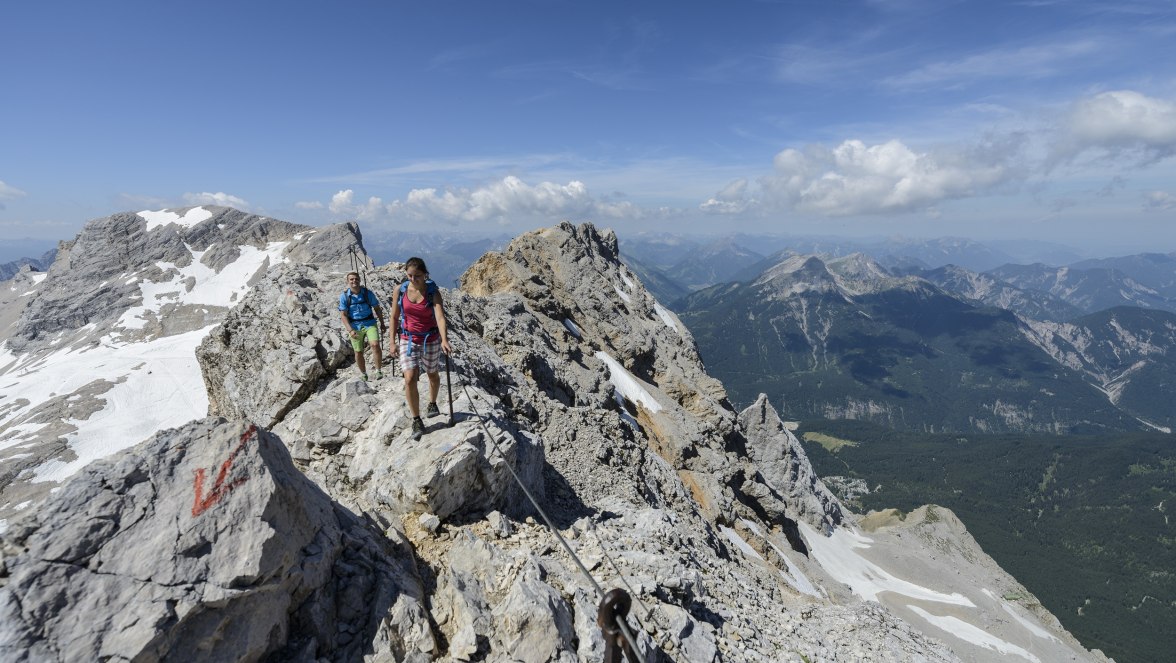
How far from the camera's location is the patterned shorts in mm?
11766

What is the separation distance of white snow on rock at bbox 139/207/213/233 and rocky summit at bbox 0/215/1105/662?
176558 mm

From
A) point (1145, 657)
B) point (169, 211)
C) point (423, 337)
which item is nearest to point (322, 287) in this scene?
point (423, 337)

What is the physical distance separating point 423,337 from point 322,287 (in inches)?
418

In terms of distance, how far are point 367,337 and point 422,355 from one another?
4256 millimetres

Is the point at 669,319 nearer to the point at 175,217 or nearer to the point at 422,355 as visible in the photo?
the point at 422,355

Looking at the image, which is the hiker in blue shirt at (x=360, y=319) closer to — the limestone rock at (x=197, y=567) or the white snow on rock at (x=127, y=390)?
the limestone rock at (x=197, y=567)

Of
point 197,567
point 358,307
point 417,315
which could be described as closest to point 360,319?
point 358,307

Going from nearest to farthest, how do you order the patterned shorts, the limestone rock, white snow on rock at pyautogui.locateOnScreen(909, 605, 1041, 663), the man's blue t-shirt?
1. the limestone rock
2. the patterned shorts
3. the man's blue t-shirt
4. white snow on rock at pyautogui.locateOnScreen(909, 605, 1041, 663)

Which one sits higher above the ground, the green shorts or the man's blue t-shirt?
the man's blue t-shirt

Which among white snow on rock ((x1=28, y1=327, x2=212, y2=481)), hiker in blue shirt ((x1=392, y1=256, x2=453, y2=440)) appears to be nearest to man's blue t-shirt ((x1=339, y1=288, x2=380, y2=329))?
hiker in blue shirt ((x1=392, y1=256, x2=453, y2=440))

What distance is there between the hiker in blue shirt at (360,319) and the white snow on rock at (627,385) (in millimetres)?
26374

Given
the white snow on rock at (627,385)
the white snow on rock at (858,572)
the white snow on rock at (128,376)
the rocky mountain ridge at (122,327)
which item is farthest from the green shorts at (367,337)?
the rocky mountain ridge at (122,327)

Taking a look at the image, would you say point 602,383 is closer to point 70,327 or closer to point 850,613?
point 850,613

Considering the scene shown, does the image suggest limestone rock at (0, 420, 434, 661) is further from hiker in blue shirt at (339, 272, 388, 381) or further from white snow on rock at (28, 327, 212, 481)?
white snow on rock at (28, 327, 212, 481)
